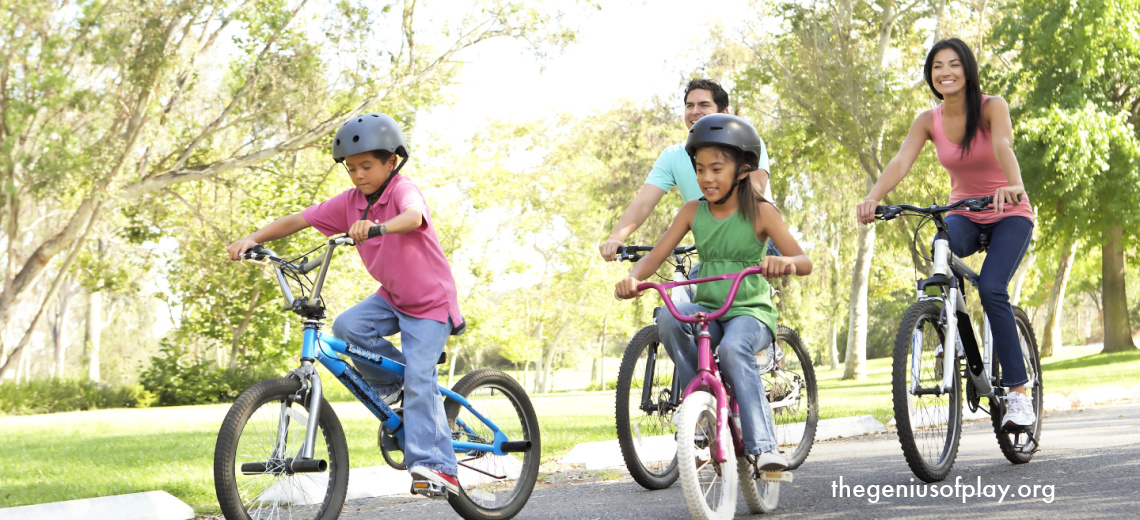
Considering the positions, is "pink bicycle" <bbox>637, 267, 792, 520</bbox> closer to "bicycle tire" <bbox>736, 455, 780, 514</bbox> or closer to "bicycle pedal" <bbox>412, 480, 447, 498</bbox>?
"bicycle tire" <bbox>736, 455, 780, 514</bbox>

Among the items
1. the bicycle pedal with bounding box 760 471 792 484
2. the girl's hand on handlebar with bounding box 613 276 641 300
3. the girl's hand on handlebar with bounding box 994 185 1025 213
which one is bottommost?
the bicycle pedal with bounding box 760 471 792 484

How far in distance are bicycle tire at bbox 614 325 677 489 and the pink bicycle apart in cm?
100

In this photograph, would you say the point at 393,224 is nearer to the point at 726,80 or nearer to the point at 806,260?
the point at 806,260

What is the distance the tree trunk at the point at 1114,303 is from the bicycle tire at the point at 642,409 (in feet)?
75.6

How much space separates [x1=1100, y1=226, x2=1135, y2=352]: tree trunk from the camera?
82.7 feet

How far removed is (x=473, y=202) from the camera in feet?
133

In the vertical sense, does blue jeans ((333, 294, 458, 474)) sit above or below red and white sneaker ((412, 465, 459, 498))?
above

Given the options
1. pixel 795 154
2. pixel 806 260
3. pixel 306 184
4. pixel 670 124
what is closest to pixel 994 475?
pixel 806 260

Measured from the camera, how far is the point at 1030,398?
5.73 meters

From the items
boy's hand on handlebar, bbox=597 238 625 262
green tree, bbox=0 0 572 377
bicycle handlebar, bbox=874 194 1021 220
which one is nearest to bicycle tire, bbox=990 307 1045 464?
bicycle handlebar, bbox=874 194 1021 220

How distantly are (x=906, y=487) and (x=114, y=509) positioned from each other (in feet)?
12.8

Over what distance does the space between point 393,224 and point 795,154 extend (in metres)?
22.2

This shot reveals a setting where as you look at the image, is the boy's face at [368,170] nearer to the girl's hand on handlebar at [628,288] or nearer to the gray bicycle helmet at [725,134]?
the girl's hand on handlebar at [628,288]

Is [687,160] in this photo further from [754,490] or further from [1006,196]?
[754,490]
